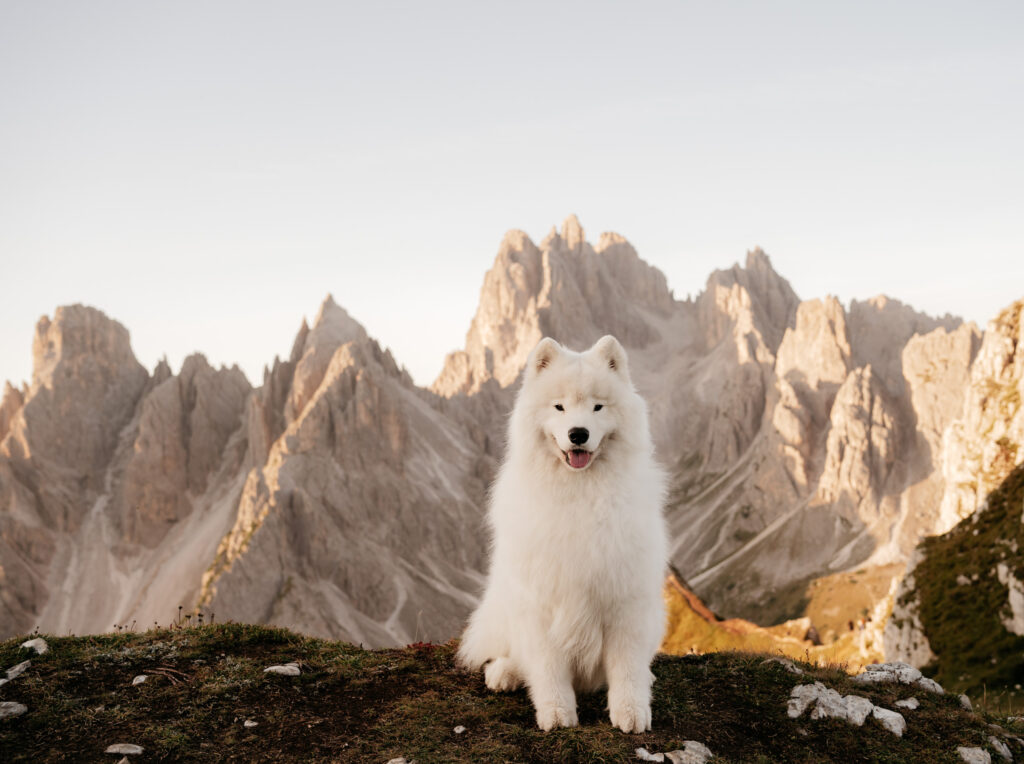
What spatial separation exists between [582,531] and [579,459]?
76cm

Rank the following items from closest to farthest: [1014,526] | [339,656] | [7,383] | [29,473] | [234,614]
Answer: [339,656] < [1014,526] < [234,614] < [29,473] < [7,383]

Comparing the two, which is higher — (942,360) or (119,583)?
(942,360)

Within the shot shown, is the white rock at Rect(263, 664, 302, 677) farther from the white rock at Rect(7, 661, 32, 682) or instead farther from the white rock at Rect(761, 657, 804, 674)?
the white rock at Rect(761, 657, 804, 674)

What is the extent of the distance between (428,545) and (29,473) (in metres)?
94.6

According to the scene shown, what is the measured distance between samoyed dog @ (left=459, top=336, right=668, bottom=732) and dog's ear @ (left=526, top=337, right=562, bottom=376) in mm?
13

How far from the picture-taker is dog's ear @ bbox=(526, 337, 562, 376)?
7.50 meters

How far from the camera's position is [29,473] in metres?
162

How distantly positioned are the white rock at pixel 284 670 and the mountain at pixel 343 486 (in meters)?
125

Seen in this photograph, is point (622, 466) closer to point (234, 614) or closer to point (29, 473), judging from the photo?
point (234, 614)

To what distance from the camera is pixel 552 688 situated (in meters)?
7.64

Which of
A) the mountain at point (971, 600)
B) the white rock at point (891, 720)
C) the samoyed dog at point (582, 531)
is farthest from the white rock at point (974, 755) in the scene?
the mountain at point (971, 600)

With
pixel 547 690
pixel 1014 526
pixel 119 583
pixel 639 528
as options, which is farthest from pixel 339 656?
pixel 119 583

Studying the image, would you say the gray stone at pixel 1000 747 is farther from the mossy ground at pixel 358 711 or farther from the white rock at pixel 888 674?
the white rock at pixel 888 674

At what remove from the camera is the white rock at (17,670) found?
8.21 meters
